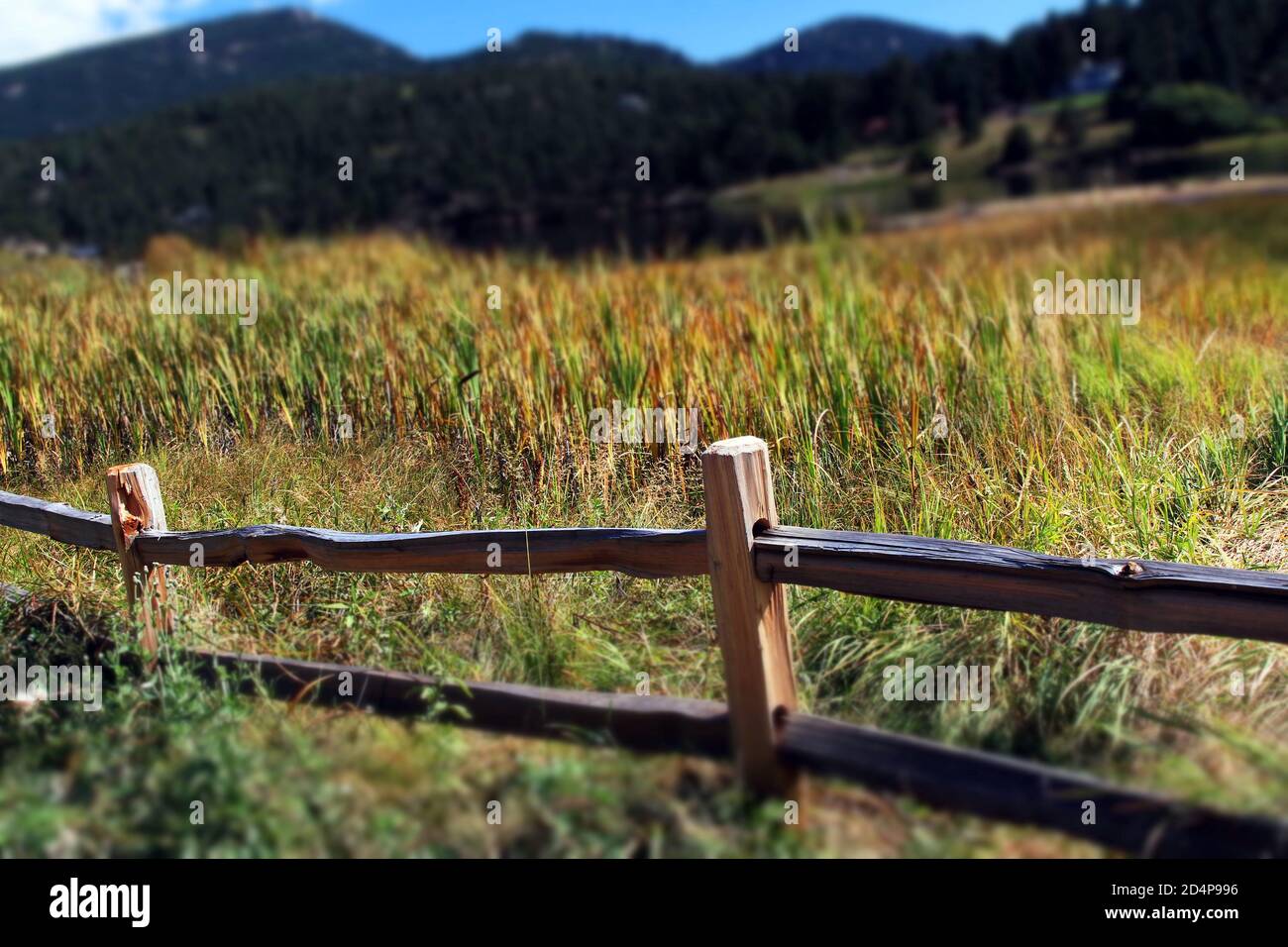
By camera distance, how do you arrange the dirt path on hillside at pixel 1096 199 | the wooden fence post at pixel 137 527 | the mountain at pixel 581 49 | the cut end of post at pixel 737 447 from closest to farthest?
the cut end of post at pixel 737 447 < the wooden fence post at pixel 137 527 < the dirt path on hillside at pixel 1096 199 < the mountain at pixel 581 49

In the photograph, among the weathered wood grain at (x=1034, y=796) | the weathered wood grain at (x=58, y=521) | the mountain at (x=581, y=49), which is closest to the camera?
the weathered wood grain at (x=1034, y=796)

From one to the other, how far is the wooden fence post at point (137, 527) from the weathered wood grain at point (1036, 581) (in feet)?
7.59

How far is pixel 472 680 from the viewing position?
3.49 meters

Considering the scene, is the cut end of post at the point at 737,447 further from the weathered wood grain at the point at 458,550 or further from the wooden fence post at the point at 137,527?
the wooden fence post at the point at 137,527

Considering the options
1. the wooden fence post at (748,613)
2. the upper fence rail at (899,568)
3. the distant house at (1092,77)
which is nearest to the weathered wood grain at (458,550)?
the upper fence rail at (899,568)

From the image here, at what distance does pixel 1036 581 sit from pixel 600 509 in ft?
7.55

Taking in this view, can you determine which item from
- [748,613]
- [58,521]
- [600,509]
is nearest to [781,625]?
[748,613]

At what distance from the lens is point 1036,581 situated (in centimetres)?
275

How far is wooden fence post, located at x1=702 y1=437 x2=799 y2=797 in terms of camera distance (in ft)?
9.46

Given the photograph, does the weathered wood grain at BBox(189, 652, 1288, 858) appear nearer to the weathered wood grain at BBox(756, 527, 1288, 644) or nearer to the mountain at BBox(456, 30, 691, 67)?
the weathered wood grain at BBox(756, 527, 1288, 644)

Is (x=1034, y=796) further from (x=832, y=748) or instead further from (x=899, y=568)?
(x=899, y=568)

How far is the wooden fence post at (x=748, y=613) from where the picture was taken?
2.88 m
